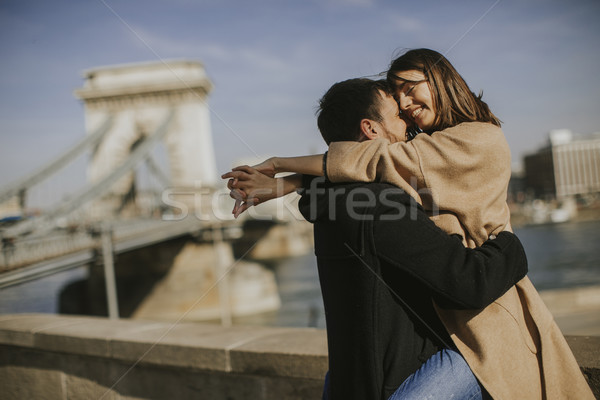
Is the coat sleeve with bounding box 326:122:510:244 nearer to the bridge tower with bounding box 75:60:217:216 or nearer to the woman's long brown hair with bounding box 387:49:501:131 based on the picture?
the woman's long brown hair with bounding box 387:49:501:131

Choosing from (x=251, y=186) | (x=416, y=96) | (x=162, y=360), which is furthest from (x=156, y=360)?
(x=416, y=96)

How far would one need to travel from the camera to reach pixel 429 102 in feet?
3.45

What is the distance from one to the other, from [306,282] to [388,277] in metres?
27.0

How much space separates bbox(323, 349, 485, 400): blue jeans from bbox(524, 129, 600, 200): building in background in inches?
3065

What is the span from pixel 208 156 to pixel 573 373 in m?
24.8

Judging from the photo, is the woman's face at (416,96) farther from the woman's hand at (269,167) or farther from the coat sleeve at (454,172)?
the woman's hand at (269,167)

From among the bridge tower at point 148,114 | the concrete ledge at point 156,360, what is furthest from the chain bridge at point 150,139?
the concrete ledge at point 156,360

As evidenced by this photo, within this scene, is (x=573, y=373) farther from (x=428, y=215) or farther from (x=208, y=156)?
(x=208, y=156)

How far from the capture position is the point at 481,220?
0.93 m

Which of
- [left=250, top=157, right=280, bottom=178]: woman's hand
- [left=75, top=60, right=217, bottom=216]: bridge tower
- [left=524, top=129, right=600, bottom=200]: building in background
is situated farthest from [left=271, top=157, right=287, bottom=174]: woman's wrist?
[left=524, top=129, right=600, bottom=200]: building in background

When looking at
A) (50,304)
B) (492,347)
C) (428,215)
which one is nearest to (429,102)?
(428,215)

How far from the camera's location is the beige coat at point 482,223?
0.91 m

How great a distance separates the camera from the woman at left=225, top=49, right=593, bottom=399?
35.7 inches

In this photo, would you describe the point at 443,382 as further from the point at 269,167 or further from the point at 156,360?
the point at 156,360
